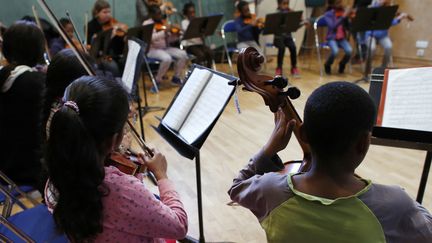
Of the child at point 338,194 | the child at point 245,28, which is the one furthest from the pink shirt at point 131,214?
the child at point 245,28

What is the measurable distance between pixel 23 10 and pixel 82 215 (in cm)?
484

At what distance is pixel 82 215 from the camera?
0.88 metres

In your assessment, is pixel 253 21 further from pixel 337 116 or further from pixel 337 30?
pixel 337 116

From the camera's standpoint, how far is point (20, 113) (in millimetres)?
1751

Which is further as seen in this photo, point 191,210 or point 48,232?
point 191,210

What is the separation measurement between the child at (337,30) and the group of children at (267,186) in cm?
420

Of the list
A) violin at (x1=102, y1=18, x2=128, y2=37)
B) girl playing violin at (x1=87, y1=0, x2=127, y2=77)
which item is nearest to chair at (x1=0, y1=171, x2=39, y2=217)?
girl playing violin at (x1=87, y1=0, x2=127, y2=77)

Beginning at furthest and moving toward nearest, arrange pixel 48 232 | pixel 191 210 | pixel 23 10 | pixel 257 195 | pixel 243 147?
pixel 23 10 < pixel 243 147 < pixel 191 210 < pixel 48 232 < pixel 257 195

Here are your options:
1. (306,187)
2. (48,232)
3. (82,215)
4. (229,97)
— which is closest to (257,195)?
(306,187)

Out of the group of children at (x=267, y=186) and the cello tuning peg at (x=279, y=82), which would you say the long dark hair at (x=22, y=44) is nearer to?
the group of children at (x=267, y=186)

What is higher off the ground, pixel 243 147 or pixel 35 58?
pixel 35 58

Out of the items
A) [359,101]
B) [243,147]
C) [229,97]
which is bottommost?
[243,147]

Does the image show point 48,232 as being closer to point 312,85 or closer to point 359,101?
point 359,101

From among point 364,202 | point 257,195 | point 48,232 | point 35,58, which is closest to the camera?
point 364,202
